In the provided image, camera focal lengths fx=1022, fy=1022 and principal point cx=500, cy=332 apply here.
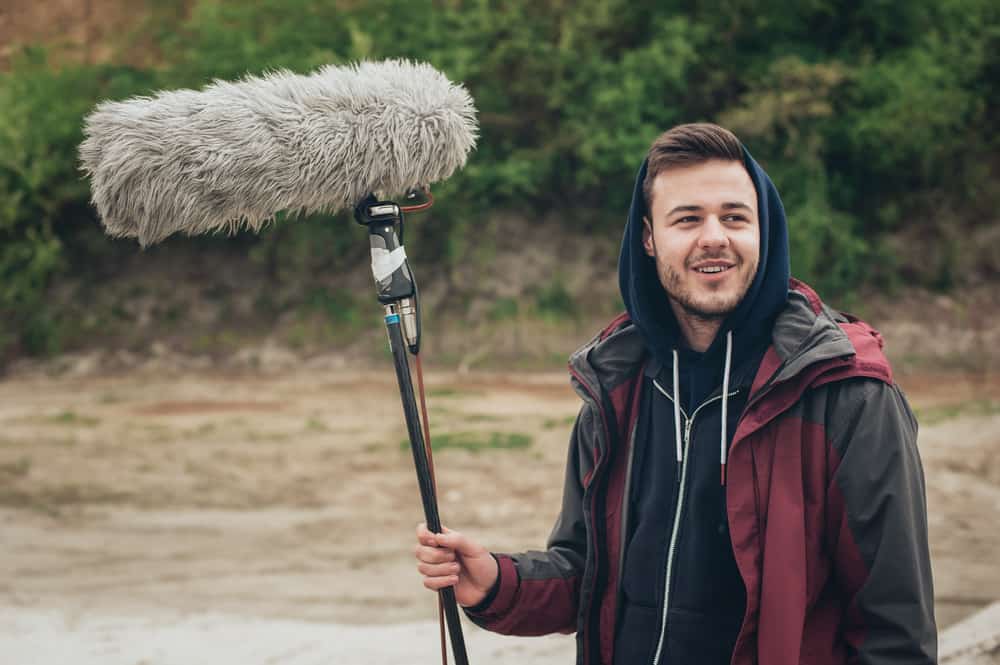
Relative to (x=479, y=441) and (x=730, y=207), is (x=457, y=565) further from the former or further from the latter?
(x=479, y=441)

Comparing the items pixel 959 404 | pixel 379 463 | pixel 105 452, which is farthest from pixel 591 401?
pixel 959 404

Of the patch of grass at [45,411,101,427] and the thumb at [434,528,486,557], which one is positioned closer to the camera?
the thumb at [434,528,486,557]

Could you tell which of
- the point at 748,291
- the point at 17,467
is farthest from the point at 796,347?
the point at 17,467

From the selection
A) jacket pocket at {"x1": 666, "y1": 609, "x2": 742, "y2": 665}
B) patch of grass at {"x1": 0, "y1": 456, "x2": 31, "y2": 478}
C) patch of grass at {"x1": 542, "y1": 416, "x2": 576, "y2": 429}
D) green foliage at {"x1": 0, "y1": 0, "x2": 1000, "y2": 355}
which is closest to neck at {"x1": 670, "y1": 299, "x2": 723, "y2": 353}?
jacket pocket at {"x1": 666, "y1": 609, "x2": 742, "y2": 665}

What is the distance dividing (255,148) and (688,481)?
1.02m

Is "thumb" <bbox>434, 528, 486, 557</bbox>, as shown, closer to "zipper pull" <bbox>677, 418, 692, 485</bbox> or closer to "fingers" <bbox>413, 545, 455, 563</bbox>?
"fingers" <bbox>413, 545, 455, 563</bbox>

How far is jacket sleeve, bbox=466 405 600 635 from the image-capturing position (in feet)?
6.99

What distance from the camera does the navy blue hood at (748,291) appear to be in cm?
196

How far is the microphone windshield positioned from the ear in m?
0.46

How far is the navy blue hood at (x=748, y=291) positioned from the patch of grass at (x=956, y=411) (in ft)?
27.0

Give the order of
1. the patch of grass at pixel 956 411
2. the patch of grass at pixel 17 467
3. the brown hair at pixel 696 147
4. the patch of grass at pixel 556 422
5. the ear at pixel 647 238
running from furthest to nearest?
the patch of grass at pixel 556 422
the patch of grass at pixel 956 411
the patch of grass at pixel 17 467
the ear at pixel 647 238
the brown hair at pixel 696 147

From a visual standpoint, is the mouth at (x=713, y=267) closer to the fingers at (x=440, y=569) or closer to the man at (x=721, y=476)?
the man at (x=721, y=476)

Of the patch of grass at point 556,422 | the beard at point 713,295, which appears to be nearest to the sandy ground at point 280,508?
the patch of grass at point 556,422

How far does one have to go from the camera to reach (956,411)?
10000 millimetres
